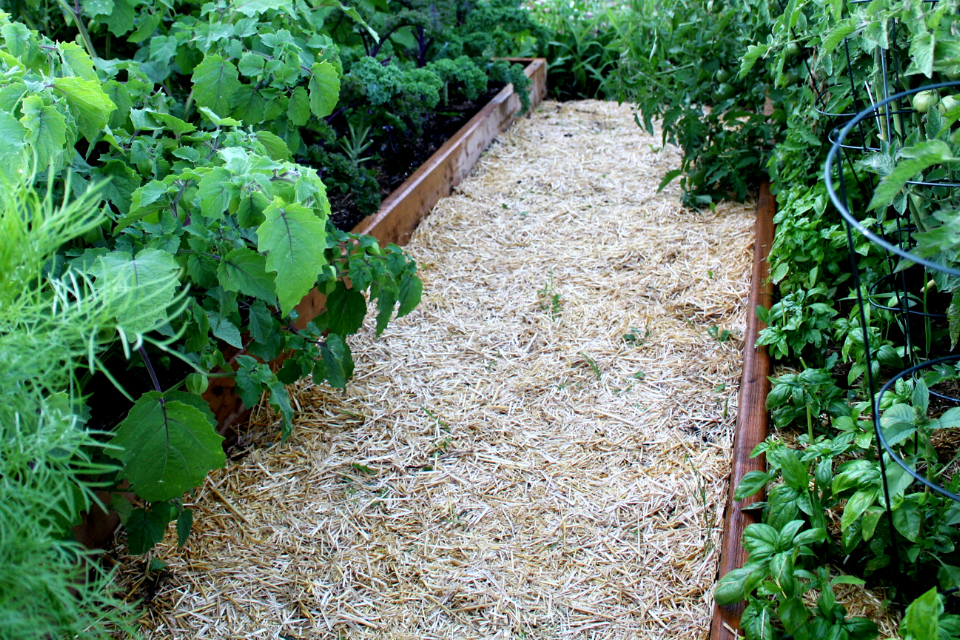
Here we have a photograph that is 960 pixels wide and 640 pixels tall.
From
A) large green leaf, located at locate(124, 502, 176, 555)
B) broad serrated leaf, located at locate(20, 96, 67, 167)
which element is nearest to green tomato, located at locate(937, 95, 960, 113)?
broad serrated leaf, located at locate(20, 96, 67, 167)

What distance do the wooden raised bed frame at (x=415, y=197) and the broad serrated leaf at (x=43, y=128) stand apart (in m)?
0.75

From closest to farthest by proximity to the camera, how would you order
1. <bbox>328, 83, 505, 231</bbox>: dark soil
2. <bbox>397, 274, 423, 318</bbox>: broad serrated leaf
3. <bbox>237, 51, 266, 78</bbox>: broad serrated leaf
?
<bbox>237, 51, 266, 78</bbox>: broad serrated leaf → <bbox>397, 274, 423, 318</bbox>: broad serrated leaf → <bbox>328, 83, 505, 231</bbox>: dark soil

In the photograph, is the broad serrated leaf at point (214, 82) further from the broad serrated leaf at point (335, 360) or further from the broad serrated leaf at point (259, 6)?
the broad serrated leaf at point (335, 360)

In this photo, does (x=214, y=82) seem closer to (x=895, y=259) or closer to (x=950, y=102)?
(x=950, y=102)

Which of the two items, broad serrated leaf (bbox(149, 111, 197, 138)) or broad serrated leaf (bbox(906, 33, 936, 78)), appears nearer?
→ broad serrated leaf (bbox(906, 33, 936, 78))

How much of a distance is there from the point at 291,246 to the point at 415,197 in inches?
77.1

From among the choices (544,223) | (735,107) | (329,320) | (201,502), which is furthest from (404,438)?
(735,107)

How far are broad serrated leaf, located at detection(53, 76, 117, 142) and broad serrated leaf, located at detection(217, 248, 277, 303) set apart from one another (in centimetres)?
36

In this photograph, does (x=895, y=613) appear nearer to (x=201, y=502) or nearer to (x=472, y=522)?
(x=472, y=522)

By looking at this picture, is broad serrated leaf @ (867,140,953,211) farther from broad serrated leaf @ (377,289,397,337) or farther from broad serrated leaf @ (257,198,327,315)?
broad serrated leaf @ (377,289,397,337)

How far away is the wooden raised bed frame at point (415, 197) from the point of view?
168 cm

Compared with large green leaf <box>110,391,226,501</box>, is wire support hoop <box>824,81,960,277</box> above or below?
above

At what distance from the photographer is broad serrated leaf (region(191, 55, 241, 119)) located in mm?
1822

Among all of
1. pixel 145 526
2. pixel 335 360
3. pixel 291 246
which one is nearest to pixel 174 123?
pixel 291 246
